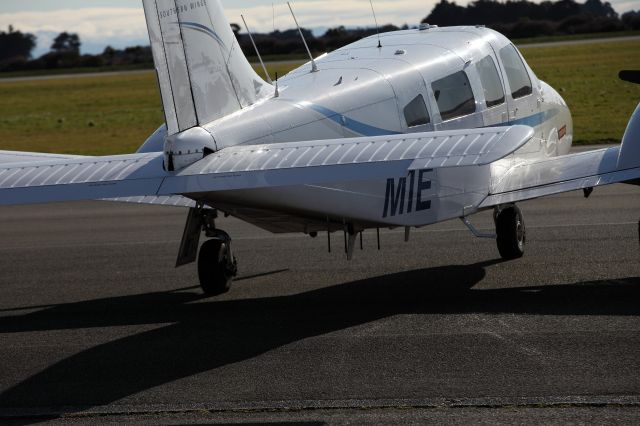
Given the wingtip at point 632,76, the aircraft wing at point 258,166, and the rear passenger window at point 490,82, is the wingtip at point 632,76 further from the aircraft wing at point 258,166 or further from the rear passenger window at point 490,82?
the aircraft wing at point 258,166

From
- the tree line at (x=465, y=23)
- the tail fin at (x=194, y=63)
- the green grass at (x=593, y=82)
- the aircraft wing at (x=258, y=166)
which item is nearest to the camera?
the aircraft wing at (x=258, y=166)

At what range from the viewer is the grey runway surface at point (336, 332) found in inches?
320

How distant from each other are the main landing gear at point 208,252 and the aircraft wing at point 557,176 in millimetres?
2858

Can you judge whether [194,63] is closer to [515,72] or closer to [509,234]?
[509,234]

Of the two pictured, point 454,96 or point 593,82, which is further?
point 593,82

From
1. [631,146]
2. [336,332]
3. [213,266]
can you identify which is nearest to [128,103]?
[213,266]

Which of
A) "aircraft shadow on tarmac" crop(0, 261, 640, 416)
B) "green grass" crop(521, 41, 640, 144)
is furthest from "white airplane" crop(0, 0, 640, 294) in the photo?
"green grass" crop(521, 41, 640, 144)

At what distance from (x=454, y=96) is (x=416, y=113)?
0.91m

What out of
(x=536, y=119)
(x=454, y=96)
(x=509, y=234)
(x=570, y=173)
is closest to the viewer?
(x=570, y=173)

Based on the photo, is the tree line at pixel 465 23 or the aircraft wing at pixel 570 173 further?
the tree line at pixel 465 23

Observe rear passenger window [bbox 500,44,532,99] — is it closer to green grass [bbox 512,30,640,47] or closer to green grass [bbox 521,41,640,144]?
green grass [bbox 521,41,640,144]

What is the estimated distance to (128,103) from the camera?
5422cm

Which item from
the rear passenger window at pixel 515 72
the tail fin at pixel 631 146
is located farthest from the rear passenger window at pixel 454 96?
the tail fin at pixel 631 146

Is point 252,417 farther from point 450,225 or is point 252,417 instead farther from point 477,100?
point 450,225
